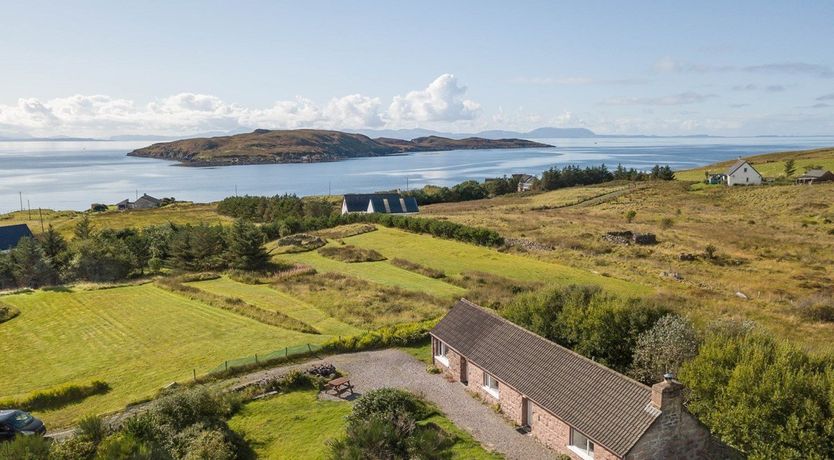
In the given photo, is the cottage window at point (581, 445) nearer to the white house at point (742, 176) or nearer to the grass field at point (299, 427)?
the grass field at point (299, 427)

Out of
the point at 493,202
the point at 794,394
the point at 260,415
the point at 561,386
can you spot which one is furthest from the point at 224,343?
the point at 493,202

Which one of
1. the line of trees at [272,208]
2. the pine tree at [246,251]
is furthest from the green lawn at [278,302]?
the line of trees at [272,208]

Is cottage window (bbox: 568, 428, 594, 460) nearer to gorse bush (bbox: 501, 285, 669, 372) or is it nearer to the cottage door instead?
the cottage door

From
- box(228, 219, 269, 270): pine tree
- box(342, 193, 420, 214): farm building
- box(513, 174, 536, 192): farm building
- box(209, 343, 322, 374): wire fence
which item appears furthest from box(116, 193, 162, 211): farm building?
box(209, 343, 322, 374): wire fence

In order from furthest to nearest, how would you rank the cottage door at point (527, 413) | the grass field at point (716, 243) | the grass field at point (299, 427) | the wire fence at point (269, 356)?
the grass field at point (716, 243) < the wire fence at point (269, 356) < the cottage door at point (527, 413) < the grass field at point (299, 427)

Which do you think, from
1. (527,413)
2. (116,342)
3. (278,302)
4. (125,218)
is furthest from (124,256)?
(125,218)
